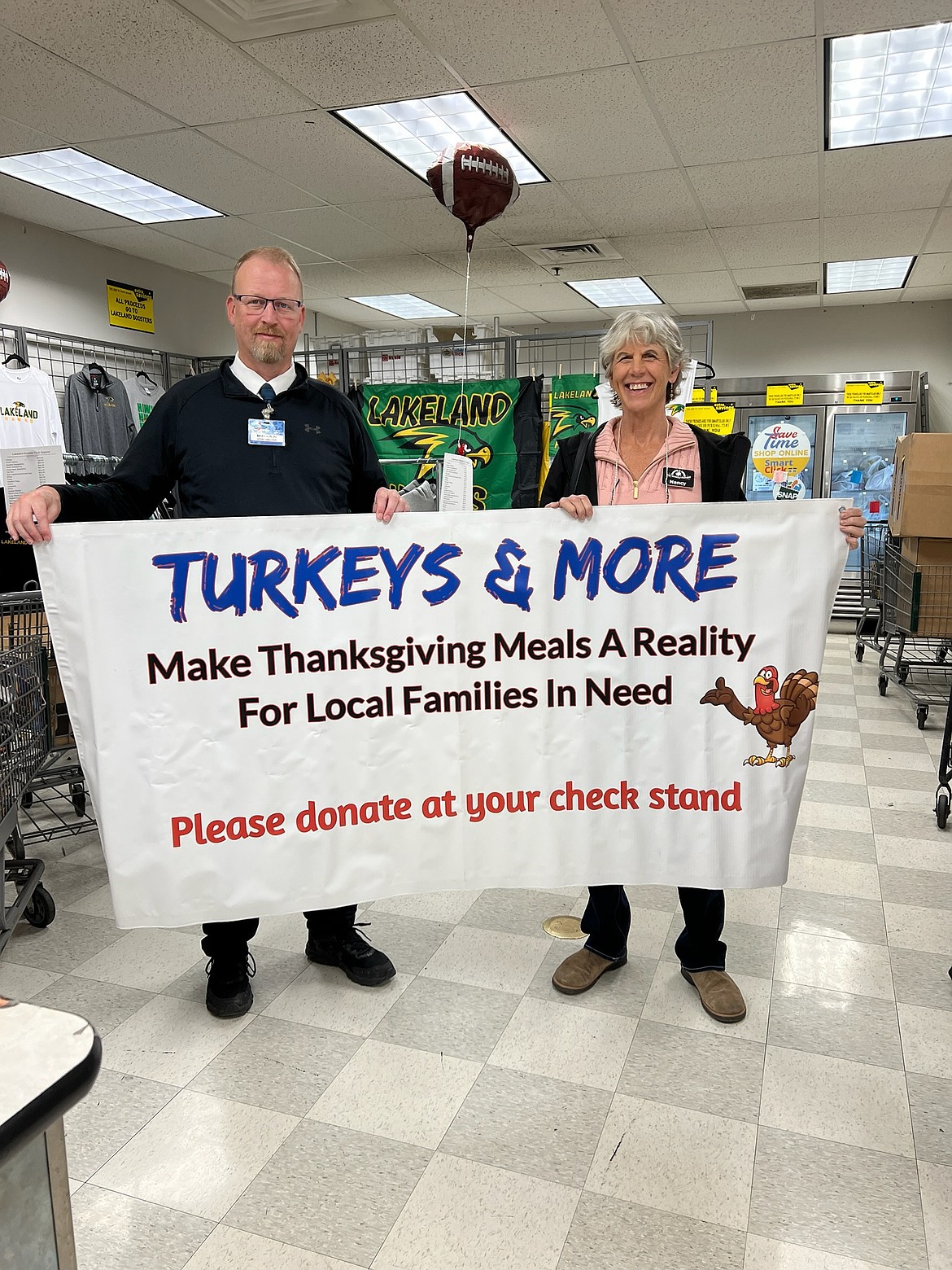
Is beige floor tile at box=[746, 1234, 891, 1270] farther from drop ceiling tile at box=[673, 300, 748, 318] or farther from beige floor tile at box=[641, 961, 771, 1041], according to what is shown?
drop ceiling tile at box=[673, 300, 748, 318]

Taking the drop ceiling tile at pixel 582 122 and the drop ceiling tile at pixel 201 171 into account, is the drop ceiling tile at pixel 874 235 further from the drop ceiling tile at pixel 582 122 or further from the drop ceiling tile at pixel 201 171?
the drop ceiling tile at pixel 201 171

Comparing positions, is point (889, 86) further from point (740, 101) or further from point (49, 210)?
point (49, 210)

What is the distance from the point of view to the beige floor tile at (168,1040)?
1980 mm

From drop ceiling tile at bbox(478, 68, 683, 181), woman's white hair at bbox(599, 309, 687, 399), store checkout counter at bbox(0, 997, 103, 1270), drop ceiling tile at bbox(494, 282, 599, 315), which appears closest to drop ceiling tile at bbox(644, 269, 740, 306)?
drop ceiling tile at bbox(494, 282, 599, 315)

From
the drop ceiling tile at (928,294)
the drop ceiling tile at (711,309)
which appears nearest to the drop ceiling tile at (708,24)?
the drop ceiling tile at (711,309)

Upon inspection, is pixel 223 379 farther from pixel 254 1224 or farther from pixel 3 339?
pixel 3 339

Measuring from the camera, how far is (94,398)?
6.03m

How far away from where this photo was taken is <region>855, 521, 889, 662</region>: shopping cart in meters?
6.36

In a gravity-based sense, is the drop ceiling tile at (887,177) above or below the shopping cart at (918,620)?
above

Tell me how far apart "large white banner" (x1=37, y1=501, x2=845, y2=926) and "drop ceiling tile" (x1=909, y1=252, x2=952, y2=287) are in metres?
6.70

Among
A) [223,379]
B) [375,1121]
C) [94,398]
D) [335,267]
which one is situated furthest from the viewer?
[335,267]

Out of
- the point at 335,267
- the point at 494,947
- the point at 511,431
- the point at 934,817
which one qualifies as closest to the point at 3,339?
the point at 335,267

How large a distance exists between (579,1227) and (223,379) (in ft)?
6.32

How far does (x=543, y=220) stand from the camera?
6031 mm
